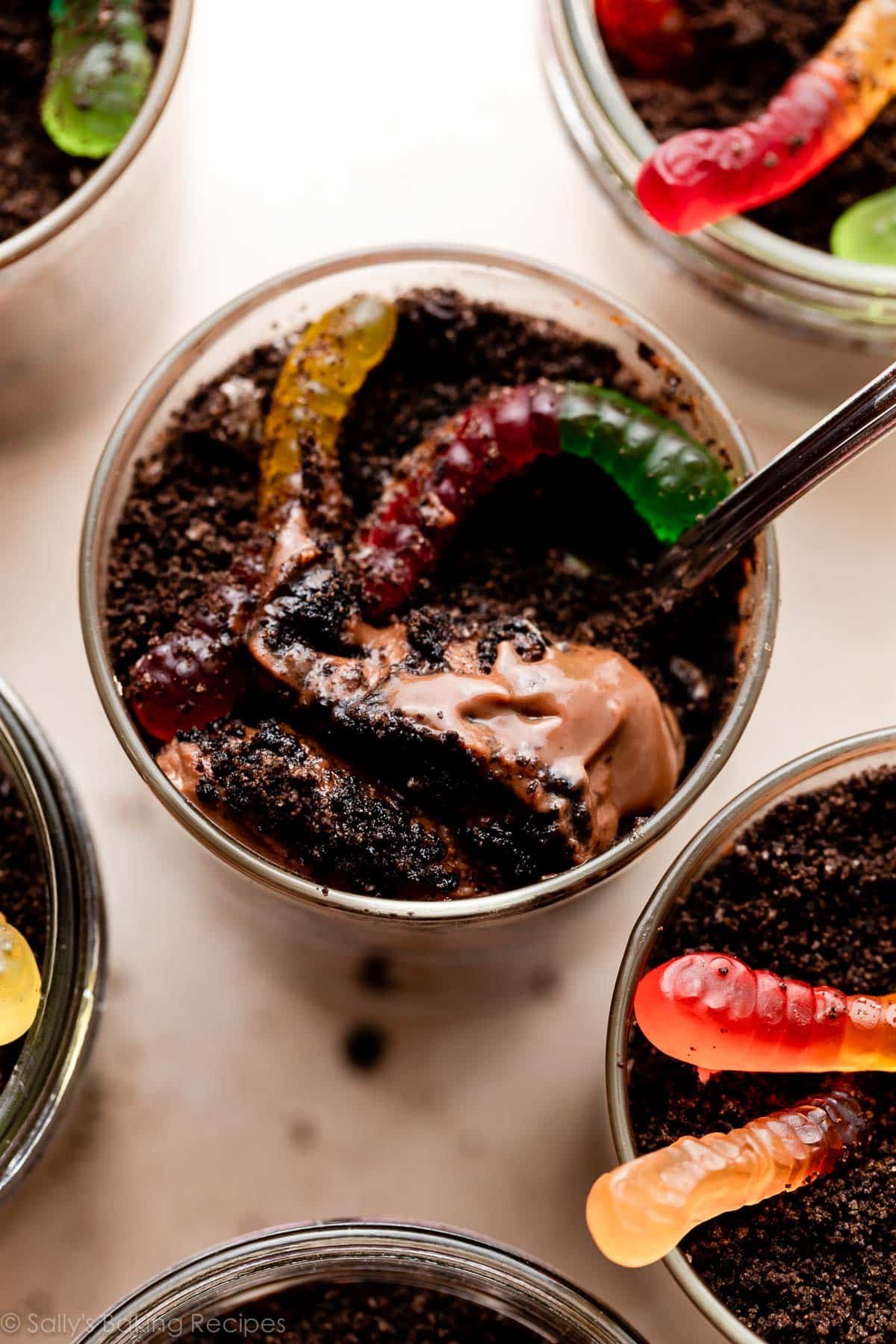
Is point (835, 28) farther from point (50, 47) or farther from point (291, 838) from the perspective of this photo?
point (291, 838)

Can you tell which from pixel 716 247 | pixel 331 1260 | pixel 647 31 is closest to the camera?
pixel 331 1260

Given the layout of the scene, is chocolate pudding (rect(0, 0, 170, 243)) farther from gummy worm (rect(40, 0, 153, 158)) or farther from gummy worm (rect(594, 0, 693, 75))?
gummy worm (rect(594, 0, 693, 75))

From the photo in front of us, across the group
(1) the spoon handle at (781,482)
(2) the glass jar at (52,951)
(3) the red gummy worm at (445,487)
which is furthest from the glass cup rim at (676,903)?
(2) the glass jar at (52,951)

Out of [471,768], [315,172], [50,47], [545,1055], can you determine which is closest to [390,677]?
[471,768]

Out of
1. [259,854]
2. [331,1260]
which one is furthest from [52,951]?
[331,1260]

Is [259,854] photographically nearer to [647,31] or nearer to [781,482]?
[781,482]

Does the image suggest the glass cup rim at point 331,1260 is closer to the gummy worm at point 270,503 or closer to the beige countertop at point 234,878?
the beige countertop at point 234,878
